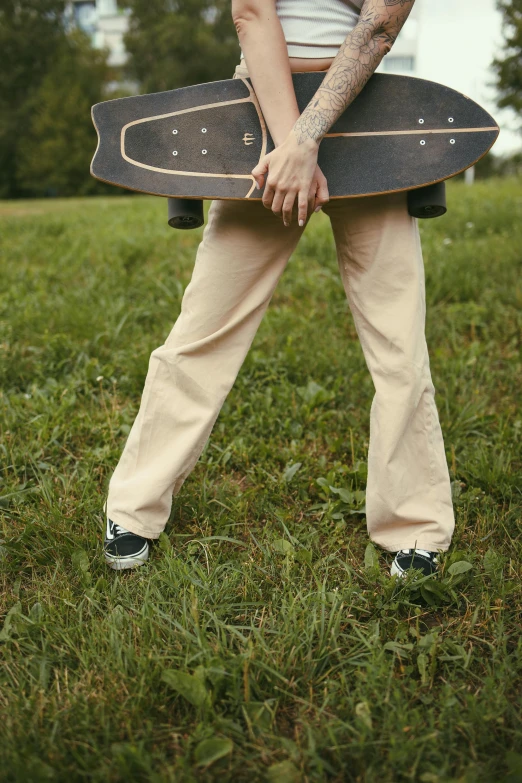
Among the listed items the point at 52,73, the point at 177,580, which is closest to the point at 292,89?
the point at 177,580

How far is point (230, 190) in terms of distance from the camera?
1.70 m

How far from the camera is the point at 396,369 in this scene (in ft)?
5.70

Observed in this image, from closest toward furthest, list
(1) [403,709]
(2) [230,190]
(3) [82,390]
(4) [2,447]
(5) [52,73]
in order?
(1) [403,709]
(2) [230,190]
(4) [2,447]
(3) [82,390]
(5) [52,73]

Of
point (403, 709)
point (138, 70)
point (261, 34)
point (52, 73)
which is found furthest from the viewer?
point (138, 70)

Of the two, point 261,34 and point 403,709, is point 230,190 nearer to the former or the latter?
point 261,34

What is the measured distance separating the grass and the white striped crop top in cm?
128

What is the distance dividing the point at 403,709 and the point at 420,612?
0.36 m

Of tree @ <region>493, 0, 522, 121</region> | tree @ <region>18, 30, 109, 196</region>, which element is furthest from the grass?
tree @ <region>18, 30, 109, 196</region>

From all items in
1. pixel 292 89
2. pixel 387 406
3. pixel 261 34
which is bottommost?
pixel 387 406

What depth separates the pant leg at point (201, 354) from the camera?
176 cm

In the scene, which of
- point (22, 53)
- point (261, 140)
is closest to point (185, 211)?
point (261, 140)

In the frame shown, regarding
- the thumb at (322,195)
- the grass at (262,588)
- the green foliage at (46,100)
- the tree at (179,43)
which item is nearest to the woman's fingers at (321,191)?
the thumb at (322,195)

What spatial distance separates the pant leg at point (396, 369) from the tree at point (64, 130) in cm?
2729

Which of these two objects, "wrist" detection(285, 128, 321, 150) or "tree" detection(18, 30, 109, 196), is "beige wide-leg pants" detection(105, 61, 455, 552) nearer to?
"wrist" detection(285, 128, 321, 150)
